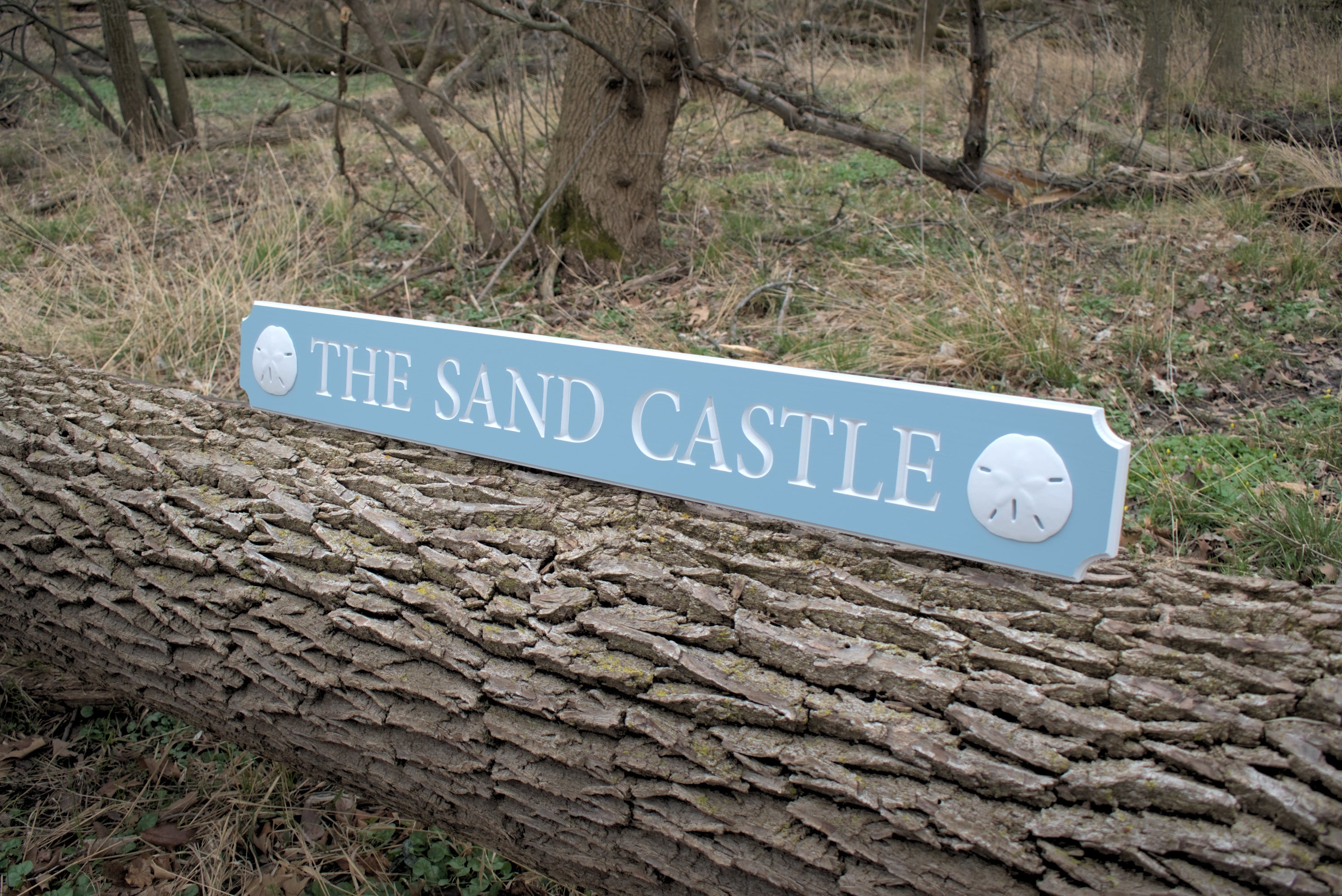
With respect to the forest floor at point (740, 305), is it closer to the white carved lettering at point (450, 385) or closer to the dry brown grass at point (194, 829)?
the dry brown grass at point (194, 829)

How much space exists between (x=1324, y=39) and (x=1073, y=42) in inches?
82.7

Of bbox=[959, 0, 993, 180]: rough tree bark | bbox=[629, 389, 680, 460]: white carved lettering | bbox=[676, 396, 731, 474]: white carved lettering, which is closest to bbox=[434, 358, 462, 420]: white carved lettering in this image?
bbox=[629, 389, 680, 460]: white carved lettering

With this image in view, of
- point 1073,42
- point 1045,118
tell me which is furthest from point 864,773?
point 1073,42

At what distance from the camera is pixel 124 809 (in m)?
2.00

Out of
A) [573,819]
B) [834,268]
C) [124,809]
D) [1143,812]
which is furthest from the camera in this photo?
[834,268]

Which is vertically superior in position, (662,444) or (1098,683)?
(662,444)

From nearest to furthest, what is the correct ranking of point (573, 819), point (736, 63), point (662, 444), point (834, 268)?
point (573, 819) < point (662, 444) < point (834, 268) < point (736, 63)

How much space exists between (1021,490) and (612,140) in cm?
356

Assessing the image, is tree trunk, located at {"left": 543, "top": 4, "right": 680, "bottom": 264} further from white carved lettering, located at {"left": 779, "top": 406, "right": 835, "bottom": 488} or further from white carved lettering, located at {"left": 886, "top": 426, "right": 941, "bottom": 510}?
white carved lettering, located at {"left": 886, "top": 426, "right": 941, "bottom": 510}

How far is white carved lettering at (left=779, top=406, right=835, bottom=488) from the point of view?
147 centimetres

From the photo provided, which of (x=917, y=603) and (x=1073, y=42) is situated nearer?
(x=917, y=603)

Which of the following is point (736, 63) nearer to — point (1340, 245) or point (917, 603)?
point (1340, 245)

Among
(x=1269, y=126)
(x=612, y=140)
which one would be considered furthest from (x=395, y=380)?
(x=1269, y=126)

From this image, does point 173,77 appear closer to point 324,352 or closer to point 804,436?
point 324,352
